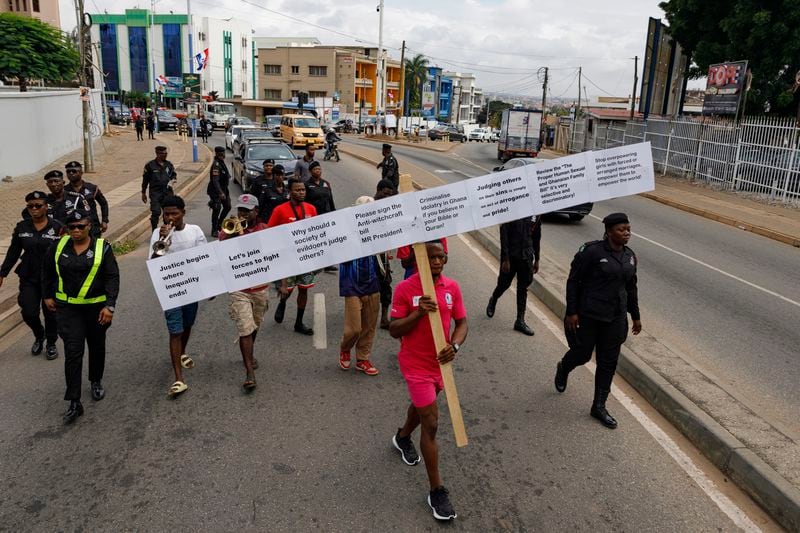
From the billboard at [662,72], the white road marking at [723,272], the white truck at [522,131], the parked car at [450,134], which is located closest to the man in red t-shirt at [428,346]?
the white road marking at [723,272]

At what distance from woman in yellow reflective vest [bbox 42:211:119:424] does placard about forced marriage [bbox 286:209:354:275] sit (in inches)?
74.0

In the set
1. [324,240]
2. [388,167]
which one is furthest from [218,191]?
[324,240]

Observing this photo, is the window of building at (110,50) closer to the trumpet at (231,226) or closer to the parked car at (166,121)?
the parked car at (166,121)

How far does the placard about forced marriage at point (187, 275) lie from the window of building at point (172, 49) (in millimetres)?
86918

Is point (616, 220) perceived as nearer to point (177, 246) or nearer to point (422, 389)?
point (422, 389)

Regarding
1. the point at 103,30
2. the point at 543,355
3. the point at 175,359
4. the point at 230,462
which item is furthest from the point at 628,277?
the point at 103,30

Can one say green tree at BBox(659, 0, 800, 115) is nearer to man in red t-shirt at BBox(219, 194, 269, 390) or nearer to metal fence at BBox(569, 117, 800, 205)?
metal fence at BBox(569, 117, 800, 205)

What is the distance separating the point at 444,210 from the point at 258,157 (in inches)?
602

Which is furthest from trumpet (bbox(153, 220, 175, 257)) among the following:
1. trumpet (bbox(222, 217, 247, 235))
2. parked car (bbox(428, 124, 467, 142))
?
parked car (bbox(428, 124, 467, 142))

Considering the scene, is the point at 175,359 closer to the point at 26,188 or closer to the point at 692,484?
the point at 692,484

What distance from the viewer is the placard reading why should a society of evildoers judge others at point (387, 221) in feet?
13.9

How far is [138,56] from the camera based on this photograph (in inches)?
3275

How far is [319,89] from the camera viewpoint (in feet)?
267

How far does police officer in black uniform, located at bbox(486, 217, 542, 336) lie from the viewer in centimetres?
718
